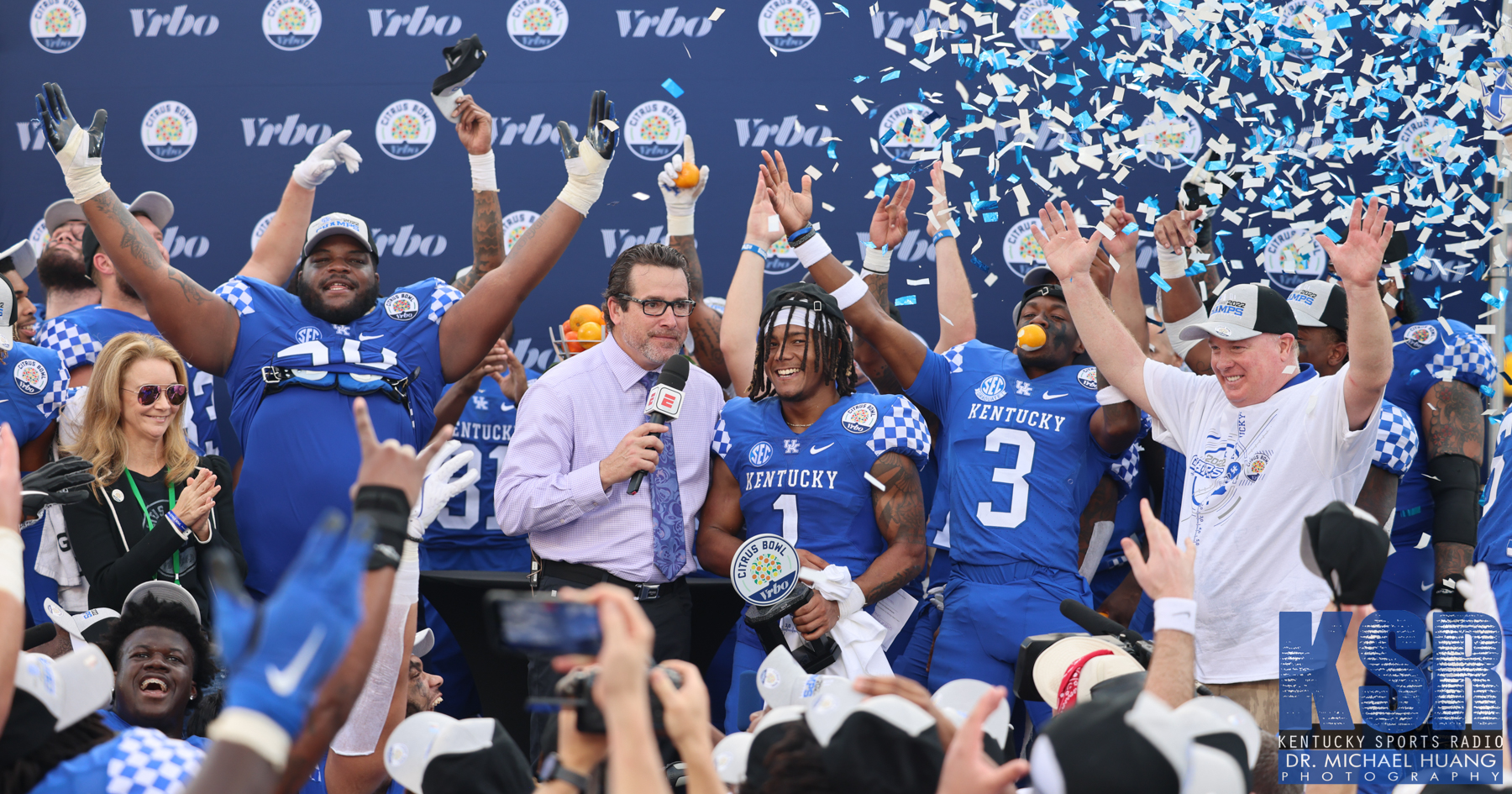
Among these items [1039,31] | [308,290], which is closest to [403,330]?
[308,290]

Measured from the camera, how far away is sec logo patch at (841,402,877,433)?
4.30 m

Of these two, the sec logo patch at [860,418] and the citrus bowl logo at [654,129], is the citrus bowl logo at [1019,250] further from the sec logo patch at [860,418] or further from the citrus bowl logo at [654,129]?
the sec logo patch at [860,418]

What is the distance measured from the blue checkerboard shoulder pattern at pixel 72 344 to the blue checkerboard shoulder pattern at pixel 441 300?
1664mm

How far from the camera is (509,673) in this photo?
4.94 meters

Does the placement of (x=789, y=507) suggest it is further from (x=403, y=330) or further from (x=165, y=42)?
(x=165, y=42)

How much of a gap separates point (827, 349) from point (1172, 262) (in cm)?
155

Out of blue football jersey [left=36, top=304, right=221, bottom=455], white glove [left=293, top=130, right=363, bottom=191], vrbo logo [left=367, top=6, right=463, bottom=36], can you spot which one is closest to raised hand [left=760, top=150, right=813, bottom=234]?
white glove [left=293, top=130, right=363, bottom=191]

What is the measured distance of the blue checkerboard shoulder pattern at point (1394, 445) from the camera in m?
4.25

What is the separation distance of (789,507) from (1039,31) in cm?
372

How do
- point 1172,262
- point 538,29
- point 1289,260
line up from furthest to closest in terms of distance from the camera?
point 538,29 → point 1289,260 → point 1172,262

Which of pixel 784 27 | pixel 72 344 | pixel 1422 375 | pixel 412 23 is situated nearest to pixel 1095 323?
pixel 1422 375

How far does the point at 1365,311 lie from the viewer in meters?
3.34

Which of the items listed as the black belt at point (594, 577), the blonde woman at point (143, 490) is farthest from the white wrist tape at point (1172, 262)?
the blonde woman at point (143, 490)

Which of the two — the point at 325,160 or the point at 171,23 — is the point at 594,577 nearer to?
the point at 325,160
